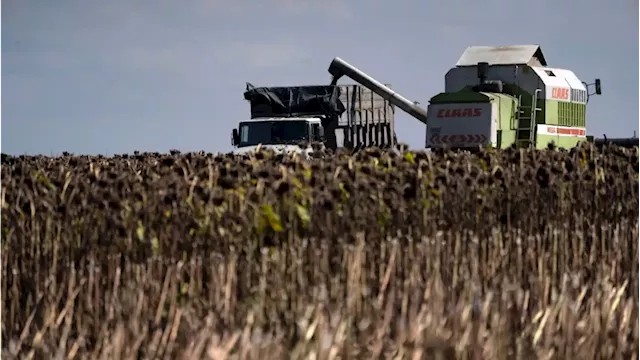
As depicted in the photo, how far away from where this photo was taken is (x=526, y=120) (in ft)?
93.0

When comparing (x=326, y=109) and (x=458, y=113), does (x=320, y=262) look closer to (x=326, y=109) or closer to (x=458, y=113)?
(x=458, y=113)

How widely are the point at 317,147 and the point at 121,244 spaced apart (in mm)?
4125

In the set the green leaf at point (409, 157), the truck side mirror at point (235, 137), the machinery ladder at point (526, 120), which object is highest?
the machinery ladder at point (526, 120)

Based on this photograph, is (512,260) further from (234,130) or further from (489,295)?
(234,130)

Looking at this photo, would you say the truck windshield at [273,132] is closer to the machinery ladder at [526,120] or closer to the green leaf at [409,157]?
the machinery ladder at [526,120]

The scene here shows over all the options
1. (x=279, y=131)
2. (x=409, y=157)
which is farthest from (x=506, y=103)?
(x=409, y=157)

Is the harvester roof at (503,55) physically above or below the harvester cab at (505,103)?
above

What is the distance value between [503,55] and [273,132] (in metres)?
5.95

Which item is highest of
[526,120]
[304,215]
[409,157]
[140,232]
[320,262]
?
[526,120]

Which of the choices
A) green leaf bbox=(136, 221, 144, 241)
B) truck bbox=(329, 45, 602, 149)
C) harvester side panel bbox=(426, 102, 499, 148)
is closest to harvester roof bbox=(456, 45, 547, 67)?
truck bbox=(329, 45, 602, 149)

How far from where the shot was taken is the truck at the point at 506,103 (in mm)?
27109

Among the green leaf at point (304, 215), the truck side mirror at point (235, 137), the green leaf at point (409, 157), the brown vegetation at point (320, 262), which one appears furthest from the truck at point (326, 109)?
the green leaf at point (304, 215)

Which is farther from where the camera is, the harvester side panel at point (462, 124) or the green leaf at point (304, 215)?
the harvester side panel at point (462, 124)

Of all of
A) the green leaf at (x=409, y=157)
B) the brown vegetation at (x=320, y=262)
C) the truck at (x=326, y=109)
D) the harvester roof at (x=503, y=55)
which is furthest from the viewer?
the truck at (x=326, y=109)
